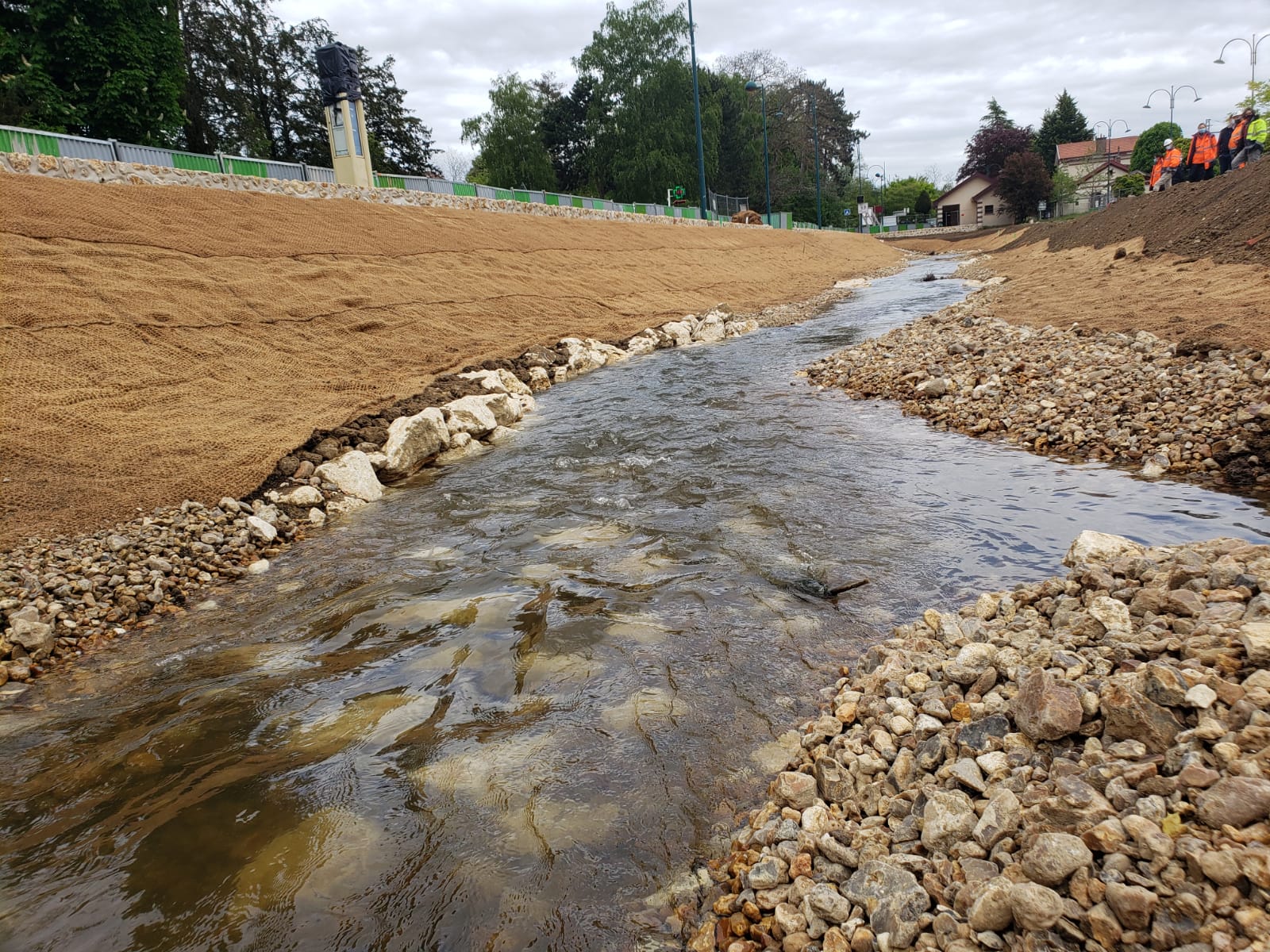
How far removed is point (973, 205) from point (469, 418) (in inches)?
3198

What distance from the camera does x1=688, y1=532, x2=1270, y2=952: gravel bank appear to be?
6.20 feet

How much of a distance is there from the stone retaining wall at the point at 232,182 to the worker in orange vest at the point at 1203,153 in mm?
21213

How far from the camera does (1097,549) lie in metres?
4.12

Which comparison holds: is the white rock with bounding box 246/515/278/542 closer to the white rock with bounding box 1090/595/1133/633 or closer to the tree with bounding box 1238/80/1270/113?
the white rock with bounding box 1090/595/1133/633

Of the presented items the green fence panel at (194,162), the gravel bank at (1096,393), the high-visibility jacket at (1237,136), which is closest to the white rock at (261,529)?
the gravel bank at (1096,393)

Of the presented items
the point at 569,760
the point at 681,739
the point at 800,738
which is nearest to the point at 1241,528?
the point at 800,738

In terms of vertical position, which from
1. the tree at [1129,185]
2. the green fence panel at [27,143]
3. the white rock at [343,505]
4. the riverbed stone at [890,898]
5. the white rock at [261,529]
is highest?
the tree at [1129,185]

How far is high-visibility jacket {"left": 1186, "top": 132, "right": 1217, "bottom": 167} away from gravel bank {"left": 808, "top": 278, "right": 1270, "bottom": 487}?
16.9 m

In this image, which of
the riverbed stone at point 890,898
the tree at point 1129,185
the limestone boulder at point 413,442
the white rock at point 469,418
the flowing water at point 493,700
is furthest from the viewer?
the tree at point 1129,185

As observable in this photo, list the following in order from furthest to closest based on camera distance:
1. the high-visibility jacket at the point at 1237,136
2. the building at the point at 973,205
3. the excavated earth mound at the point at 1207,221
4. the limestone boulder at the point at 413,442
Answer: the building at the point at 973,205 < the high-visibility jacket at the point at 1237,136 < the excavated earth mound at the point at 1207,221 < the limestone boulder at the point at 413,442

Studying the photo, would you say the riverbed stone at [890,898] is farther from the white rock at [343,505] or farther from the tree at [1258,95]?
the tree at [1258,95]

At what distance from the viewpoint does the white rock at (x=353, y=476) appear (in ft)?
24.7

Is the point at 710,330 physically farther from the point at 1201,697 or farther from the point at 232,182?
the point at 1201,697

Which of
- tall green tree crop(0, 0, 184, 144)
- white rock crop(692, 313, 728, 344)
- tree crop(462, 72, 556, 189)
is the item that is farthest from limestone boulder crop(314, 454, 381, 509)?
tree crop(462, 72, 556, 189)
